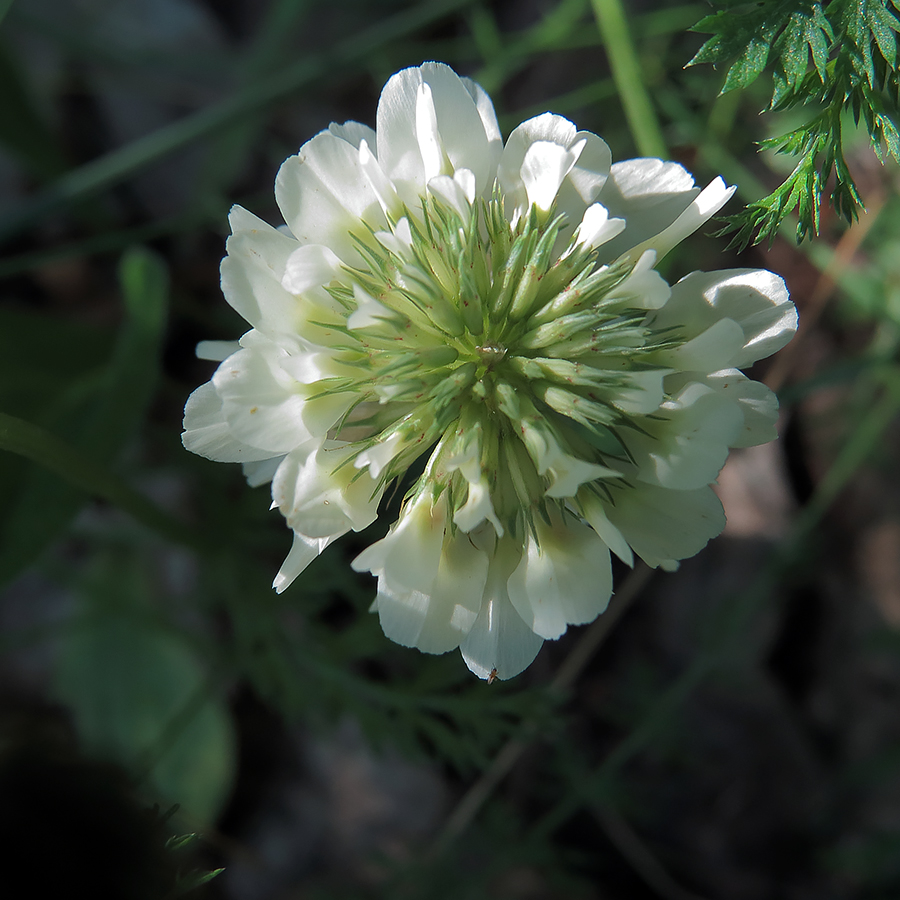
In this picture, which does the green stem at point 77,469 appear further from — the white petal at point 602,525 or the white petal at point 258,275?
the white petal at point 602,525

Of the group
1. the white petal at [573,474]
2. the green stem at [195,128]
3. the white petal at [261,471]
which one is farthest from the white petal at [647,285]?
the green stem at [195,128]

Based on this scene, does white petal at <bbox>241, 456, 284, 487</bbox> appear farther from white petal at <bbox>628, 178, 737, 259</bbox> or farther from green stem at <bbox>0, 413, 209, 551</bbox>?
white petal at <bbox>628, 178, 737, 259</bbox>

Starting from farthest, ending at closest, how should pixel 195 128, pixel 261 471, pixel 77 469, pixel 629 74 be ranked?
pixel 195 128, pixel 629 74, pixel 77 469, pixel 261 471

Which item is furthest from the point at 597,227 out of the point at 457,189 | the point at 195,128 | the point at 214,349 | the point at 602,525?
the point at 195,128

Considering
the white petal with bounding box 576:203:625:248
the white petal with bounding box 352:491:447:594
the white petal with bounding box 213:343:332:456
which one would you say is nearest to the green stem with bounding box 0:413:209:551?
the white petal with bounding box 213:343:332:456

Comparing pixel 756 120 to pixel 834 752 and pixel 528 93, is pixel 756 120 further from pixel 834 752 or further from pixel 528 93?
pixel 834 752

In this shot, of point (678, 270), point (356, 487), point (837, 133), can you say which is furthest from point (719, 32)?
point (678, 270)

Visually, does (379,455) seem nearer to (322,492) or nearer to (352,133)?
(322,492)
